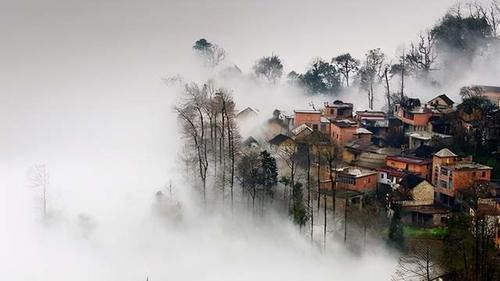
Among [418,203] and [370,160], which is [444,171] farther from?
[370,160]

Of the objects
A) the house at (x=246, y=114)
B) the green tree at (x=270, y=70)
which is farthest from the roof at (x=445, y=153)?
the green tree at (x=270, y=70)

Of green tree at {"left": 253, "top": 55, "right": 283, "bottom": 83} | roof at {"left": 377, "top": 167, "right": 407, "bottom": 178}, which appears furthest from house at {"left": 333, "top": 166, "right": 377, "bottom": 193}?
green tree at {"left": 253, "top": 55, "right": 283, "bottom": 83}

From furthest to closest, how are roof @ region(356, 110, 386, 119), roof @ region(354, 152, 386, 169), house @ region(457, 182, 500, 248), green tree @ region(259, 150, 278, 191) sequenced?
roof @ region(356, 110, 386, 119) < roof @ region(354, 152, 386, 169) < green tree @ region(259, 150, 278, 191) < house @ region(457, 182, 500, 248)

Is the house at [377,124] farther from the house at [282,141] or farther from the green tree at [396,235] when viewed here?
the green tree at [396,235]

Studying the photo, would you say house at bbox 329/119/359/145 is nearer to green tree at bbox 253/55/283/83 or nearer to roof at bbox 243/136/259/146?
roof at bbox 243/136/259/146

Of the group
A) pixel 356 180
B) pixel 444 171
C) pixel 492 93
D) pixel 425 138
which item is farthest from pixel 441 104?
pixel 356 180
